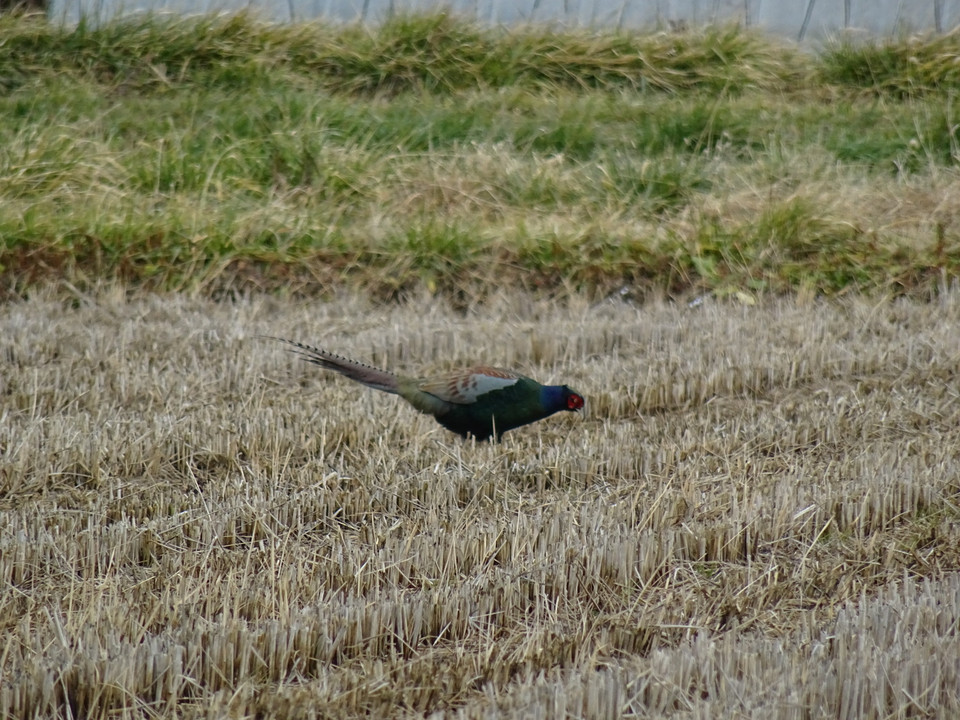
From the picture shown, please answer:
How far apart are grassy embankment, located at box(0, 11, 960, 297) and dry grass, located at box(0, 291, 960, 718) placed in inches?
38.3

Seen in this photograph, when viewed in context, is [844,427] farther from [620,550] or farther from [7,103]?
[7,103]

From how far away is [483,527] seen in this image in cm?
336

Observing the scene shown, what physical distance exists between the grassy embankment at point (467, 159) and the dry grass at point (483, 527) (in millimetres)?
973

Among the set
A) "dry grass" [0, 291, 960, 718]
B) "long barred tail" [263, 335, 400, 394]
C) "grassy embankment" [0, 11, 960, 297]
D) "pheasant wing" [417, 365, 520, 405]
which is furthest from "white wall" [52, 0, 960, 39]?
"pheasant wing" [417, 365, 520, 405]

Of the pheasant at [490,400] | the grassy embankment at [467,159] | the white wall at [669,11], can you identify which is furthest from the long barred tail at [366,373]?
the white wall at [669,11]

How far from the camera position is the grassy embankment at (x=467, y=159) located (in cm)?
677

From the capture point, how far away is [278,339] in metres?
5.51

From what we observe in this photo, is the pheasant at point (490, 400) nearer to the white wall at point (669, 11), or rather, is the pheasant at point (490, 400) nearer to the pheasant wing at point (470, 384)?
the pheasant wing at point (470, 384)

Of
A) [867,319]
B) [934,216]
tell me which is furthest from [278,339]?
[934,216]

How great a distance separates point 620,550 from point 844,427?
1723 millimetres

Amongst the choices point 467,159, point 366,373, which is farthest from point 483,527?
point 467,159

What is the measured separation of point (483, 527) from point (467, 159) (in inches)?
199

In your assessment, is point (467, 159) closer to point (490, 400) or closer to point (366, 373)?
point (366, 373)

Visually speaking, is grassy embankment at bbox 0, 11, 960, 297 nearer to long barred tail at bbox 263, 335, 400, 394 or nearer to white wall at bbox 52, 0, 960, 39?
white wall at bbox 52, 0, 960, 39
